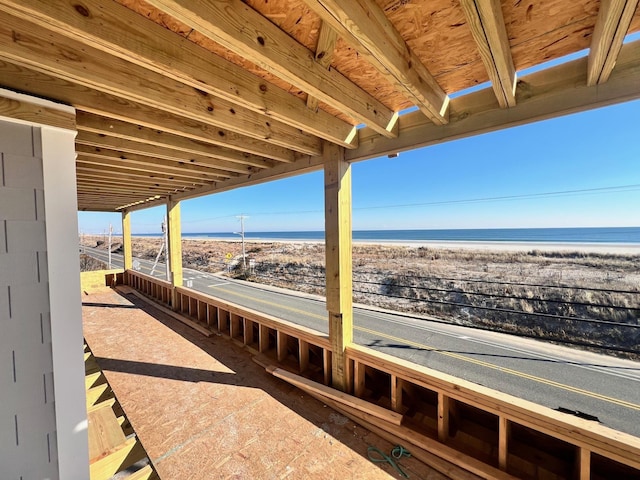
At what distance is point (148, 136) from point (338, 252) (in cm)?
223

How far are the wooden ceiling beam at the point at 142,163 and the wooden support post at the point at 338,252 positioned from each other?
2024mm

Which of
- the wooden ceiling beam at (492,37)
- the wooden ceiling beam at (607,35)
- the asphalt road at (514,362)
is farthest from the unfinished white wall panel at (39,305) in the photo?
the asphalt road at (514,362)

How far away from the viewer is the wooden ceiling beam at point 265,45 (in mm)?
986

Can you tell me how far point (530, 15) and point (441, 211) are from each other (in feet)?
133

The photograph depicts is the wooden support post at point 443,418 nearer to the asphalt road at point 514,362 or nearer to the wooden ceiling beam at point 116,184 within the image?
the asphalt road at point 514,362

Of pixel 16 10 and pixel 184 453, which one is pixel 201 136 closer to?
pixel 16 10

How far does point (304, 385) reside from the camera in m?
2.86

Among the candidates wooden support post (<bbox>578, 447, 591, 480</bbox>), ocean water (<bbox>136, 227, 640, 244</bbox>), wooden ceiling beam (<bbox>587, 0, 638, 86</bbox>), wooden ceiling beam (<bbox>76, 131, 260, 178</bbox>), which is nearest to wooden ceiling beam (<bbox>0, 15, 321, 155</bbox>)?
wooden ceiling beam (<bbox>76, 131, 260, 178</bbox>)

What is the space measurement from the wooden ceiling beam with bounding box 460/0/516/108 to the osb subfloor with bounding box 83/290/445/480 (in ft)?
9.39

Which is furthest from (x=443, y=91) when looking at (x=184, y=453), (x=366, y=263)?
(x=366, y=263)

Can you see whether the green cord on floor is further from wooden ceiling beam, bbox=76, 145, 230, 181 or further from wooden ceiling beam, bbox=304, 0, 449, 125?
wooden ceiling beam, bbox=76, 145, 230, 181

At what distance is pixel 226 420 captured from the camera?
240 centimetres

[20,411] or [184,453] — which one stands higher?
[20,411]

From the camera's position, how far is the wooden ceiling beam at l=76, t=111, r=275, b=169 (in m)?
2.11
